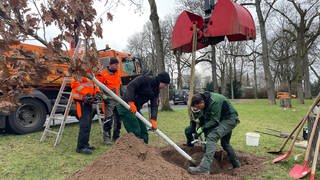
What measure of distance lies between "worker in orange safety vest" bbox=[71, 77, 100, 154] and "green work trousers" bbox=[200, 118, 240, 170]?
91.5 inches

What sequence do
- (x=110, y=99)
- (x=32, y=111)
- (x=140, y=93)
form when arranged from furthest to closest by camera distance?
(x=32, y=111), (x=110, y=99), (x=140, y=93)

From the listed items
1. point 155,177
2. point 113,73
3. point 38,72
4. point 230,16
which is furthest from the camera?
point 113,73

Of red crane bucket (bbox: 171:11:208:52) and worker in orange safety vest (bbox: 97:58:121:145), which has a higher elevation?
red crane bucket (bbox: 171:11:208:52)

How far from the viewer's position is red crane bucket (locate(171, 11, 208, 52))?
16.0 ft

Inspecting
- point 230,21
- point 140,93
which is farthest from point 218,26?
point 140,93

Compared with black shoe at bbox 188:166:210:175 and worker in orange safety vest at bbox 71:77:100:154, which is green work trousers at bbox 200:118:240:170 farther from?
worker in orange safety vest at bbox 71:77:100:154

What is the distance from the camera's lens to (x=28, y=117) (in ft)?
25.8

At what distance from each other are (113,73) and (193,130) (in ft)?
8.09

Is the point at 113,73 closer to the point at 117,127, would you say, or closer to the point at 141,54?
the point at 117,127

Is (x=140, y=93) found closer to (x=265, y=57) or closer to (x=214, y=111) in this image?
(x=214, y=111)

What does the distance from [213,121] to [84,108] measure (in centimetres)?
259

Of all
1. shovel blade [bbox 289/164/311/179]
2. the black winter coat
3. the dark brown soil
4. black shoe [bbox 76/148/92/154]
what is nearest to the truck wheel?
black shoe [bbox 76/148/92/154]

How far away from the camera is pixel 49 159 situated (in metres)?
5.03

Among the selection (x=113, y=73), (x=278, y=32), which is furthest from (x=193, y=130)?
(x=278, y=32)
